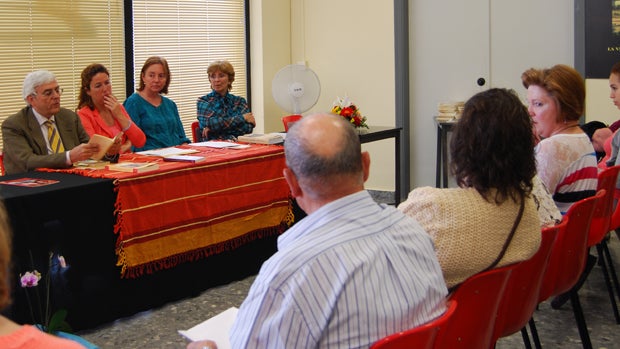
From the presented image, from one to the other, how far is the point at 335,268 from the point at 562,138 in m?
1.90

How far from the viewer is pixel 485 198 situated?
2.04 metres

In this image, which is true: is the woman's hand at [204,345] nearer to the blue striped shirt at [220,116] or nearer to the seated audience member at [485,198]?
the seated audience member at [485,198]

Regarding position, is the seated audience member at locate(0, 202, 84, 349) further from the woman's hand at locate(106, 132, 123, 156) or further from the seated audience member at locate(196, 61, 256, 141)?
the seated audience member at locate(196, 61, 256, 141)

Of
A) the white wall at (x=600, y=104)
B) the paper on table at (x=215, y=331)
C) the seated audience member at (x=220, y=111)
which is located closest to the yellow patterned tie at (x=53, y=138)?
the seated audience member at (x=220, y=111)

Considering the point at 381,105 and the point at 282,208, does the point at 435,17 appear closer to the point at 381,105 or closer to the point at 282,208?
the point at 381,105

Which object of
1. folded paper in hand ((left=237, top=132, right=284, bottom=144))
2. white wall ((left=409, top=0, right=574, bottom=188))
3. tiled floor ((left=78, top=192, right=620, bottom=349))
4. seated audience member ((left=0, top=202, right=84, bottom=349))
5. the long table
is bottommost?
tiled floor ((left=78, top=192, right=620, bottom=349))

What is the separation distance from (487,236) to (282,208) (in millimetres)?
2631

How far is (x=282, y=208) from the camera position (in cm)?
454

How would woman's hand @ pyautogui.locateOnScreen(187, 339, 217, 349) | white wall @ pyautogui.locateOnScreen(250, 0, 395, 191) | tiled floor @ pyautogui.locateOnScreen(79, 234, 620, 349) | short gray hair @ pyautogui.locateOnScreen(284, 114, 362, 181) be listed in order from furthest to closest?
white wall @ pyautogui.locateOnScreen(250, 0, 395, 191)
tiled floor @ pyautogui.locateOnScreen(79, 234, 620, 349)
woman's hand @ pyautogui.locateOnScreen(187, 339, 217, 349)
short gray hair @ pyautogui.locateOnScreen(284, 114, 362, 181)

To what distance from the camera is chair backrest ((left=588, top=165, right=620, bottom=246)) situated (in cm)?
316

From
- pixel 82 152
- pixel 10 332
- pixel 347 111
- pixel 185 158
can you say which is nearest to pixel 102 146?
pixel 82 152

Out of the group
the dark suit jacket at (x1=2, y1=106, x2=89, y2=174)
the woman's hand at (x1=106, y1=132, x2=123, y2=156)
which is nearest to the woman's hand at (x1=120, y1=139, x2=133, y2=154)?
the woman's hand at (x1=106, y1=132, x2=123, y2=156)

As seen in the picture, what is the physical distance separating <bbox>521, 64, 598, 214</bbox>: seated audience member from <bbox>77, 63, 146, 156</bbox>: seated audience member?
8.53 feet

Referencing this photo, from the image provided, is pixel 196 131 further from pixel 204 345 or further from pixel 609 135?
pixel 204 345
